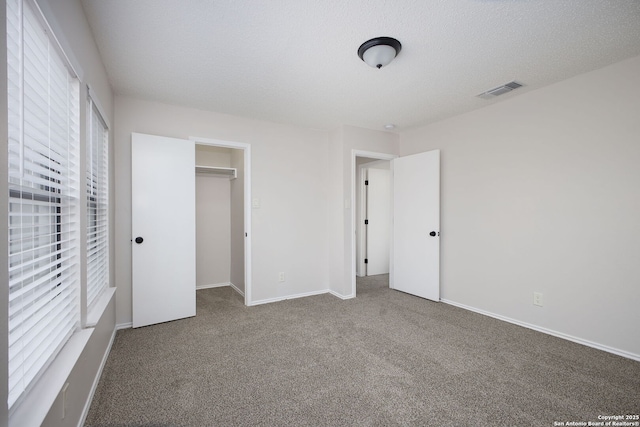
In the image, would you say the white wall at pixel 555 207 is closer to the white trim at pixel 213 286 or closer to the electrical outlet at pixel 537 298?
the electrical outlet at pixel 537 298

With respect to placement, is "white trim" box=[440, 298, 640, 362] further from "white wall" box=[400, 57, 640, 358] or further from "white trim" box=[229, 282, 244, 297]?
"white trim" box=[229, 282, 244, 297]

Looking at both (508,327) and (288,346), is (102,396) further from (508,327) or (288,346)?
(508,327)

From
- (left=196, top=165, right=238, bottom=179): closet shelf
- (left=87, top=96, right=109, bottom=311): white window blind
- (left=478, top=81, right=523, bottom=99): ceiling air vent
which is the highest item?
(left=478, top=81, right=523, bottom=99): ceiling air vent

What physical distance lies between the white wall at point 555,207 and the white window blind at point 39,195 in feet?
12.3

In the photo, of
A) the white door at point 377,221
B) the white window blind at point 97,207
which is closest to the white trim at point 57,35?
the white window blind at point 97,207

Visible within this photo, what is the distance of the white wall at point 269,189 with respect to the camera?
299cm

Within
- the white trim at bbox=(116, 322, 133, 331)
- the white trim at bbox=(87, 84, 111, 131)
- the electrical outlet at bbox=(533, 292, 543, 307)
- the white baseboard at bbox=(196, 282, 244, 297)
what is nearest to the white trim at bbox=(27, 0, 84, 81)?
the white trim at bbox=(87, 84, 111, 131)

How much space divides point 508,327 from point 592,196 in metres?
1.47

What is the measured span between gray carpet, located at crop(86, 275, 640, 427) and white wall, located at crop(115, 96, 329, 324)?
799 mm

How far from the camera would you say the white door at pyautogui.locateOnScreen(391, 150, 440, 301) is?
3.80m

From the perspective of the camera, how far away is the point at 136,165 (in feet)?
9.71

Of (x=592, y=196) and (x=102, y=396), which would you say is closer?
(x=102, y=396)

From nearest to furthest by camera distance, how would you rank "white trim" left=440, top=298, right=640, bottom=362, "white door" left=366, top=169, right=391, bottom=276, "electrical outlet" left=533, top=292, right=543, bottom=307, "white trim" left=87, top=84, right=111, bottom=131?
"white trim" left=87, top=84, right=111, bottom=131
"white trim" left=440, top=298, right=640, bottom=362
"electrical outlet" left=533, top=292, right=543, bottom=307
"white door" left=366, top=169, right=391, bottom=276

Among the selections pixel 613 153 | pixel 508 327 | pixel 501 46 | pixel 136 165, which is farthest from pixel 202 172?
pixel 613 153
